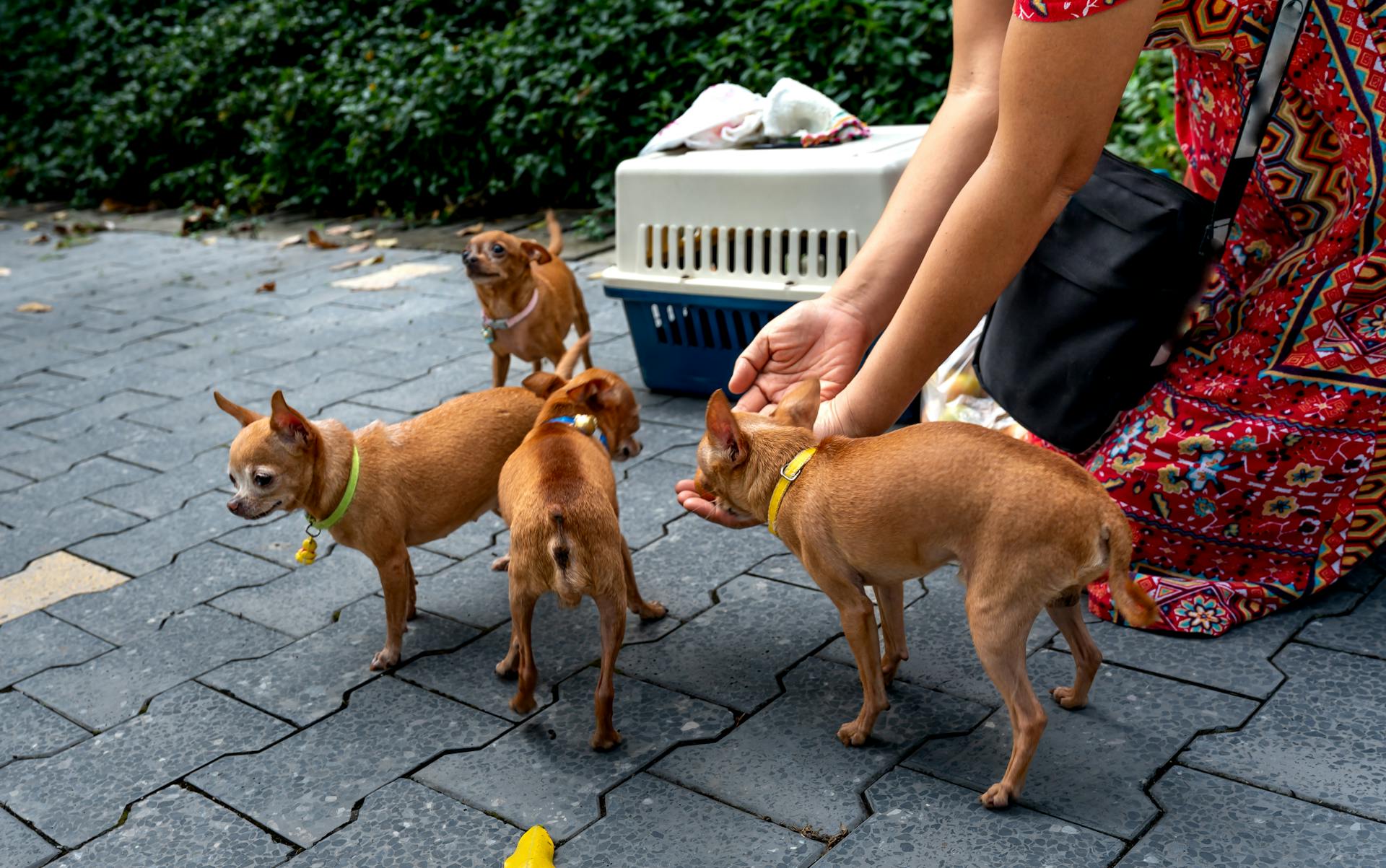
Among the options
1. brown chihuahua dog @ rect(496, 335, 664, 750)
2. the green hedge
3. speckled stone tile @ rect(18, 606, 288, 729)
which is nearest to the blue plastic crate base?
brown chihuahua dog @ rect(496, 335, 664, 750)

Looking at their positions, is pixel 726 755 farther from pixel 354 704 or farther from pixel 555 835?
pixel 354 704

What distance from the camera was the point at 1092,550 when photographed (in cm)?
220

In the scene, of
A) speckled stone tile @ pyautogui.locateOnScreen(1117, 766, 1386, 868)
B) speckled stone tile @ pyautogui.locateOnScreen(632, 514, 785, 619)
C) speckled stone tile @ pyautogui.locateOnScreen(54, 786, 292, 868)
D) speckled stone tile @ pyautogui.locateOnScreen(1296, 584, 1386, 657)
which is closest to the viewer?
speckled stone tile @ pyautogui.locateOnScreen(1117, 766, 1386, 868)

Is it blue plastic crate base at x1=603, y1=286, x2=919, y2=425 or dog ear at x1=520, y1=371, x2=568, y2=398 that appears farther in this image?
blue plastic crate base at x1=603, y1=286, x2=919, y2=425

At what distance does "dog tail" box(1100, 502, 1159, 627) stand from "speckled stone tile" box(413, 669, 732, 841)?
96 cm

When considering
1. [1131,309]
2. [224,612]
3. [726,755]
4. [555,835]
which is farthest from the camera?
[224,612]

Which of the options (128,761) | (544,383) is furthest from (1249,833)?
(128,761)

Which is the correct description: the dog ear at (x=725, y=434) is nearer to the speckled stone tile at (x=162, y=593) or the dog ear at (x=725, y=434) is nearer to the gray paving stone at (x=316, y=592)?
the gray paving stone at (x=316, y=592)

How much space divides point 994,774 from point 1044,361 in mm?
1085

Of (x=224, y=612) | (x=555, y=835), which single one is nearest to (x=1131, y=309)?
(x=555, y=835)

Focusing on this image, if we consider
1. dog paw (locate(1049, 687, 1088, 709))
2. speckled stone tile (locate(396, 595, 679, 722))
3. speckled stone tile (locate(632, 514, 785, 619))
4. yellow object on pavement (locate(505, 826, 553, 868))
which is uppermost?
dog paw (locate(1049, 687, 1088, 709))

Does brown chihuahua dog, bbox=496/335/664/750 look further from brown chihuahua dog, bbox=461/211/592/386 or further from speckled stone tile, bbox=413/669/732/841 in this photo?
brown chihuahua dog, bbox=461/211/592/386

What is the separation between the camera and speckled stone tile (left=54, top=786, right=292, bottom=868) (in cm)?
239

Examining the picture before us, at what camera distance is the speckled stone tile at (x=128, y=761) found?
2568mm
